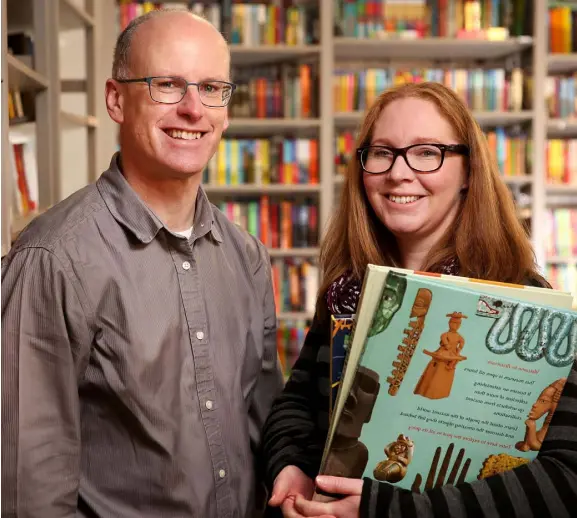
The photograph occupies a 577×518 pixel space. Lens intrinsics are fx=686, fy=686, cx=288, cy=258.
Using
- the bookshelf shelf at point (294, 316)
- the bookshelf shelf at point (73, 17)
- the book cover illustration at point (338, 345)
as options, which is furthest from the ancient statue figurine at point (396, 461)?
the bookshelf shelf at point (294, 316)

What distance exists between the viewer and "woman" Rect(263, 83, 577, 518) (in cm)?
117

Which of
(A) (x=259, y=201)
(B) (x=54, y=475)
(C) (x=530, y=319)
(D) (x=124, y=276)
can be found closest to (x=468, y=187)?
(C) (x=530, y=319)

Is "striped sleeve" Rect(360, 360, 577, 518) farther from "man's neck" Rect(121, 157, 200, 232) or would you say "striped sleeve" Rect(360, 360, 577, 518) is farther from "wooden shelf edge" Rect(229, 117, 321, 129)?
"wooden shelf edge" Rect(229, 117, 321, 129)

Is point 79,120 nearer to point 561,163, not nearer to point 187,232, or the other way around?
point 187,232

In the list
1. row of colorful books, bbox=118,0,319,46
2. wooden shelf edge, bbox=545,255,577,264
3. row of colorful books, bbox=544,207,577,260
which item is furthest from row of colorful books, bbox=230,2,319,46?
wooden shelf edge, bbox=545,255,577,264

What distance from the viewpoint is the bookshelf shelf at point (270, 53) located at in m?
3.88

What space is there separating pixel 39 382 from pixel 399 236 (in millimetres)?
708

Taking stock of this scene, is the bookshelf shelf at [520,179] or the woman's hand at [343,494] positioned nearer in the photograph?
the woman's hand at [343,494]

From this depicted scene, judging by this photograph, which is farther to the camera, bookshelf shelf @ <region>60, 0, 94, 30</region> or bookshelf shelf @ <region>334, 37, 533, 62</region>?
bookshelf shelf @ <region>334, 37, 533, 62</region>

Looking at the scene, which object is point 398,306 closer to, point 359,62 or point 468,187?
point 468,187

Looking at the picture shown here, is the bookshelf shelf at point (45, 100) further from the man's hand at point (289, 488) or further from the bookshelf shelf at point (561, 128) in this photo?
the bookshelf shelf at point (561, 128)

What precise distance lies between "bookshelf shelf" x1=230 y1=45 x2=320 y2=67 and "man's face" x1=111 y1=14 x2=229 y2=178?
2.59m

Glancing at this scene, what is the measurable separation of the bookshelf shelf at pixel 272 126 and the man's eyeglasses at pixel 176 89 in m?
2.57

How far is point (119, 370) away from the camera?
1240 millimetres
